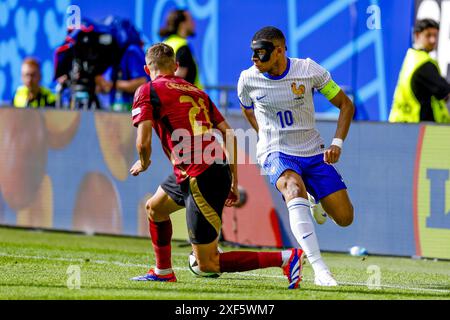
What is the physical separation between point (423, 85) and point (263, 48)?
4173 mm

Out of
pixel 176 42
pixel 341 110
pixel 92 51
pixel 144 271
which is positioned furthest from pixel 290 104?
pixel 92 51

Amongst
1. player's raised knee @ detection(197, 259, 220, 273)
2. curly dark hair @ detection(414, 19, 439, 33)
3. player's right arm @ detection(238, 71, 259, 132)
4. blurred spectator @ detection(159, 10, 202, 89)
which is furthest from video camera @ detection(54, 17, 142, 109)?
player's raised knee @ detection(197, 259, 220, 273)

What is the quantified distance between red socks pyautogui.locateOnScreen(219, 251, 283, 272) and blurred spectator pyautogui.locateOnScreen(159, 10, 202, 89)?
4543mm

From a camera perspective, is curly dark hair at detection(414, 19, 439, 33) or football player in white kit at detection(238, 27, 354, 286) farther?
curly dark hair at detection(414, 19, 439, 33)

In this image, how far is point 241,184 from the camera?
44.8 feet

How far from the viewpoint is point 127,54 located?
51.5 ft

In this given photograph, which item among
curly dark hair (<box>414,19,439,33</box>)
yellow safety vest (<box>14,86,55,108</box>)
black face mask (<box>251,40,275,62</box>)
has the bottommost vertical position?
black face mask (<box>251,40,275,62</box>)

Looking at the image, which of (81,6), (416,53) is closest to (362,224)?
(416,53)

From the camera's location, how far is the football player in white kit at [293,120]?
9.66 metres

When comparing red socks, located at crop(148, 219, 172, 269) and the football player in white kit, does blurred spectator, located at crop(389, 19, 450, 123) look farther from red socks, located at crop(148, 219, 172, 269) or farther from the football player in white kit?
red socks, located at crop(148, 219, 172, 269)

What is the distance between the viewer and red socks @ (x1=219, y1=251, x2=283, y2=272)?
9250 millimetres

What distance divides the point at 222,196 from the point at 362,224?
13.2ft

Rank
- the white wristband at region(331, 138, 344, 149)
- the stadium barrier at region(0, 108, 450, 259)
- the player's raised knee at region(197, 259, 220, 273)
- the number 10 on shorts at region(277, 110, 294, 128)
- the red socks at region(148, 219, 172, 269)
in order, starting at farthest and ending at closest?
the stadium barrier at region(0, 108, 450, 259) < the number 10 on shorts at region(277, 110, 294, 128) < the red socks at region(148, 219, 172, 269) < the white wristband at region(331, 138, 344, 149) < the player's raised knee at region(197, 259, 220, 273)
